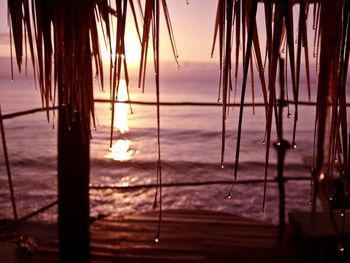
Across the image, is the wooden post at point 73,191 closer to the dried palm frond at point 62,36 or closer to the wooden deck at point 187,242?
the dried palm frond at point 62,36

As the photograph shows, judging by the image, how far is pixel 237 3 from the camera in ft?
2.41

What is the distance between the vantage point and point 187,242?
9.36 ft

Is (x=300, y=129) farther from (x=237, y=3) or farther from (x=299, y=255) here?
(x=237, y=3)

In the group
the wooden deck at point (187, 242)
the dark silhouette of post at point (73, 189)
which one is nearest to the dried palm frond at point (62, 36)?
the dark silhouette of post at point (73, 189)

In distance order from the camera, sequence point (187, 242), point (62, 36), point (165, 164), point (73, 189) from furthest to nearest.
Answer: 1. point (165, 164)
2. point (187, 242)
3. point (73, 189)
4. point (62, 36)

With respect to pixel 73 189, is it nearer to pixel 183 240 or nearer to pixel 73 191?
pixel 73 191

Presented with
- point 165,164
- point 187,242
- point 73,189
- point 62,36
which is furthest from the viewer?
point 165,164

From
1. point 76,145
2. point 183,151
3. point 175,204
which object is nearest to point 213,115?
point 183,151

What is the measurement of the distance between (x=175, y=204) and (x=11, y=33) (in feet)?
26.9

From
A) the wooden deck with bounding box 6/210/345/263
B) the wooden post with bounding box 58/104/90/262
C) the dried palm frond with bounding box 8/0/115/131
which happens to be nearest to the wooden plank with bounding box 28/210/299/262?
the wooden deck with bounding box 6/210/345/263

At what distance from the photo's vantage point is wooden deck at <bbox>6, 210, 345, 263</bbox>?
2.60 m

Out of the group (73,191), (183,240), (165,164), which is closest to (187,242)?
(183,240)

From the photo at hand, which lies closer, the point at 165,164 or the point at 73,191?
the point at 73,191

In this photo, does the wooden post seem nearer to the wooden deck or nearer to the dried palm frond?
the dried palm frond
